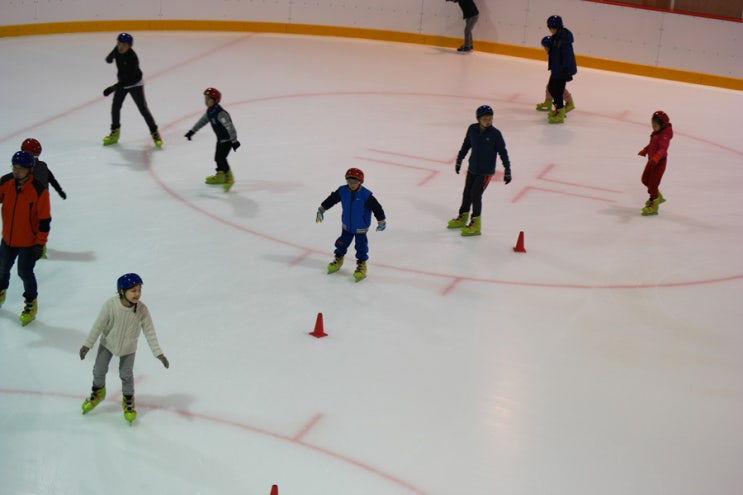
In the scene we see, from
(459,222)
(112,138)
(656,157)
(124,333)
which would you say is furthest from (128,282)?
(112,138)

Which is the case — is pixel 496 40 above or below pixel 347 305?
above

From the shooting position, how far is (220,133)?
42.4 feet

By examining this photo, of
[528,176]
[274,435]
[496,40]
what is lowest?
[274,435]

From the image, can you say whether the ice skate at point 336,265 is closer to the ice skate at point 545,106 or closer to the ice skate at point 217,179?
the ice skate at point 217,179

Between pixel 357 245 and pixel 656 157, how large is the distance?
4.01 metres

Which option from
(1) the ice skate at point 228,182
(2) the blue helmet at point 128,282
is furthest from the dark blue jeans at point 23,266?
(1) the ice skate at point 228,182

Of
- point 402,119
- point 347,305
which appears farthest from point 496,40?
point 347,305

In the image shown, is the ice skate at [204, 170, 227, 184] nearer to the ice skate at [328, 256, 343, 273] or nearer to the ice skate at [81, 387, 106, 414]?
the ice skate at [328, 256, 343, 273]

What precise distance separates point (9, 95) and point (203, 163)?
3.99 meters

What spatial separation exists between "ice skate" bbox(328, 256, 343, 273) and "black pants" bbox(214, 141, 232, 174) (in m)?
2.75

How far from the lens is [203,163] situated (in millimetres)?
13969

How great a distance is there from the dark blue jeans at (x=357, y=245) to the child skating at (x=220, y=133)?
2.51 meters

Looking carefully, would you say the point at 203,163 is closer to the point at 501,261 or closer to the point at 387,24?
the point at 501,261

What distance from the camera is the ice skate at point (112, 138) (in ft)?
47.2
